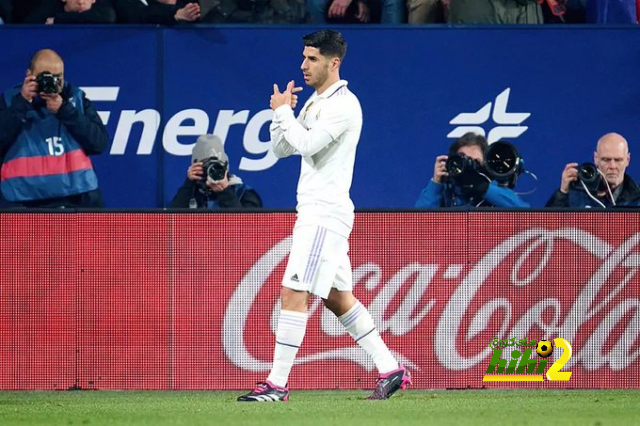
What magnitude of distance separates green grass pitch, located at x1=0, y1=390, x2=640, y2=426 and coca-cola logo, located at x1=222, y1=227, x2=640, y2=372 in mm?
311

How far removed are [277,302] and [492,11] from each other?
3.85 meters

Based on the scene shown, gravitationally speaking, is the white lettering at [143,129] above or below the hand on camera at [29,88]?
below

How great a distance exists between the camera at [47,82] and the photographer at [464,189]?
302 centimetres

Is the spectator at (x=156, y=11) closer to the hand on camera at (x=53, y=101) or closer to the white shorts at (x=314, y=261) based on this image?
the hand on camera at (x=53, y=101)

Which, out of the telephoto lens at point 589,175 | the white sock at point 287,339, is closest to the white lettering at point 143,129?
the telephoto lens at point 589,175

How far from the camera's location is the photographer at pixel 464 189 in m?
11.3

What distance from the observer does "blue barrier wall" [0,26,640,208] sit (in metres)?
12.5

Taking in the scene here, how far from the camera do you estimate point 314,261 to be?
8.57m

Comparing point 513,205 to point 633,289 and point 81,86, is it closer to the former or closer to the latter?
point 633,289

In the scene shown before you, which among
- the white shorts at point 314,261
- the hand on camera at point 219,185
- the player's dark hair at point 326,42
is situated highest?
the player's dark hair at point 326,42

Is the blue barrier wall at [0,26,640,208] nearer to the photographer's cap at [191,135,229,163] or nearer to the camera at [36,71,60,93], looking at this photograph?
the photographer's cap at [191,135,229,163]

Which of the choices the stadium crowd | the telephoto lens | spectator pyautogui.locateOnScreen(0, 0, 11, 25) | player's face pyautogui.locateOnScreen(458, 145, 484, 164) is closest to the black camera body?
player's face pyautogui.locateOnScreen(458, 145, 484, 164)

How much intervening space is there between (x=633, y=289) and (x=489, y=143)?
8.67 ft

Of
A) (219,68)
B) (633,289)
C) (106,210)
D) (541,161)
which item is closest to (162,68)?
(219,68)
